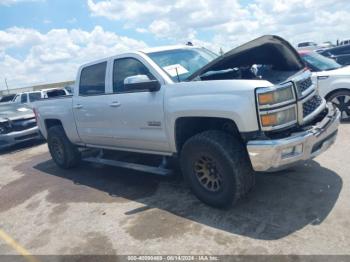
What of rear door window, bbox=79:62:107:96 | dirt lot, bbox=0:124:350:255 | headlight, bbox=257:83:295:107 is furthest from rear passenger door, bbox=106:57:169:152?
headlight, bbox=257:83:295:107

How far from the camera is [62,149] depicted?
6934mm

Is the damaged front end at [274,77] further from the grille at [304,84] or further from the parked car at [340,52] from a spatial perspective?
the parked car at [340,52]

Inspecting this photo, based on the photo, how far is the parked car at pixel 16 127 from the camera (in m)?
9.78

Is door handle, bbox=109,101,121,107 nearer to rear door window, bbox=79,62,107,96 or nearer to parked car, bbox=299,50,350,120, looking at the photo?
rear door window, bbox=79,62,107,96

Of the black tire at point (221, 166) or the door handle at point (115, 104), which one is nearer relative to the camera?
the black tire at point (221, 166)

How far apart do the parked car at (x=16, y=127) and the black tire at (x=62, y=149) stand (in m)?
2.95

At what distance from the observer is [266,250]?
3.20 metres

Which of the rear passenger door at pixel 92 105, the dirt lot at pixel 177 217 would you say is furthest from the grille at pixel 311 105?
the rear passenger door at pixel 92 105

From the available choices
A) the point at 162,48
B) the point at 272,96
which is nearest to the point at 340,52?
the point at 162,48

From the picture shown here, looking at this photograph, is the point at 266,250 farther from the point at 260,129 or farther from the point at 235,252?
the point at 260,129

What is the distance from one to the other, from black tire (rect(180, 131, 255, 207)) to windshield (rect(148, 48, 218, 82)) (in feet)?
3.17

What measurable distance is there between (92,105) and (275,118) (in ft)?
10.5

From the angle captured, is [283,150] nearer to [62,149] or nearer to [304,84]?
[304,84]

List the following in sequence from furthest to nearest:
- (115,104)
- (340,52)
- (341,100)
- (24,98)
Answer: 1. (24,98)
2. (340,52)
3. (341,100)
4. (115,104)
